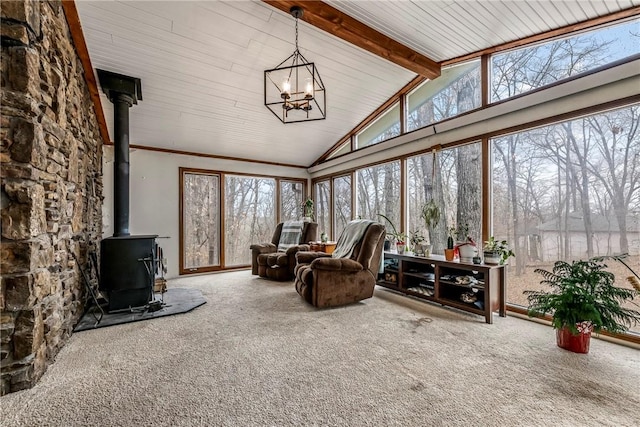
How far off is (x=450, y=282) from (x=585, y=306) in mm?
1311

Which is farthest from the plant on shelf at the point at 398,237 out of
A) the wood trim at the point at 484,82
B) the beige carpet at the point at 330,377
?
the wood trim at the point at 484,82

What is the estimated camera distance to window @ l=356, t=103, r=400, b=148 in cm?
498

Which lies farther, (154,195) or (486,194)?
(154,195)

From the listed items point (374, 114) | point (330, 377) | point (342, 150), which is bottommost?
point (330, 377)

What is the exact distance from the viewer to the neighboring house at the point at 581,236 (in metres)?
2.53

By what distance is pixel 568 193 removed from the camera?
9.66ft

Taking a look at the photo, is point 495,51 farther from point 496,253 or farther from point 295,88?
point 295,88

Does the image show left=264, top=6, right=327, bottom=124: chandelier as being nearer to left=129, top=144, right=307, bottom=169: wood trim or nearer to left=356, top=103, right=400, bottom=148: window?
left=356, top=103, right=400, bottom=148: window

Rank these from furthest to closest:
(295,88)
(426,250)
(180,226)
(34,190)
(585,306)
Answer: (180,226), (295,88), (426,250), (585,306), (34,190)

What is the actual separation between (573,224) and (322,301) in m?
2.81

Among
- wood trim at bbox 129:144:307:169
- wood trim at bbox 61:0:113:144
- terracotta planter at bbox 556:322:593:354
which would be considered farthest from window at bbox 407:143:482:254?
wood trim at bbox 61:0:113:144

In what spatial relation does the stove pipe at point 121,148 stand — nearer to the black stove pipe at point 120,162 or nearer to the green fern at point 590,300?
the black stove pipe at point 120,162

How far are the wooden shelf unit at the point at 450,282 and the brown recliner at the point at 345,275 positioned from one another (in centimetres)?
54

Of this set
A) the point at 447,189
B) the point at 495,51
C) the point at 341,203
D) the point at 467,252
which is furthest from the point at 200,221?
the point at 495,51
